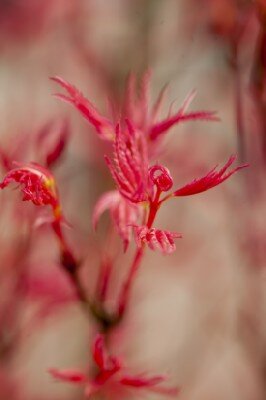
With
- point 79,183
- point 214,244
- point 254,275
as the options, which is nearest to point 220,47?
point 254,275

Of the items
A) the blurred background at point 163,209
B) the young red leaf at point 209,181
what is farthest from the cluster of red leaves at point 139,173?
the blurred background at point 163,209

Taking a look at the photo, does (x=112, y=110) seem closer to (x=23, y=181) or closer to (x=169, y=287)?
(x=23, y=181)

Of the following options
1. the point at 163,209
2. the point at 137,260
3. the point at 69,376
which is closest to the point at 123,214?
the point at 137,260

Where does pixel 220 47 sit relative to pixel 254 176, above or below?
above

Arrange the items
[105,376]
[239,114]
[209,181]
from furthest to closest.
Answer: [239,114] → [105,376] → [209,181]

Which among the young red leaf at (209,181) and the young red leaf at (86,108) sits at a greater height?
the young red leaf at (86,108)

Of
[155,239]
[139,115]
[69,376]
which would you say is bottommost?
[69,376]

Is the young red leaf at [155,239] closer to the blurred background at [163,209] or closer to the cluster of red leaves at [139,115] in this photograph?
the cluster of red leaves at [139,115]

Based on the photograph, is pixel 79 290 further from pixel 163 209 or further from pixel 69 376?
pixel 163 209
